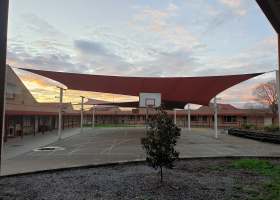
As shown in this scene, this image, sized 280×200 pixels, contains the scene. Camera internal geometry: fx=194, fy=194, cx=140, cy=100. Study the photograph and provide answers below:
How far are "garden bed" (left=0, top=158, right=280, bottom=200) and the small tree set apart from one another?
2.18 ft

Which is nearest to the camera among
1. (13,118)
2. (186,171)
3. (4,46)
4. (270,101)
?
(4,46)

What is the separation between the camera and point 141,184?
5.56m

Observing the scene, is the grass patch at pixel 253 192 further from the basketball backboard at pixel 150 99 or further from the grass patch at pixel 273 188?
the basketball backboard at pixel 150 99

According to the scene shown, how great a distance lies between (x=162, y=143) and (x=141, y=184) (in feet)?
4.37

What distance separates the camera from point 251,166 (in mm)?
7492

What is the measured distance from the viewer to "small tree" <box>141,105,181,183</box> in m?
5.46

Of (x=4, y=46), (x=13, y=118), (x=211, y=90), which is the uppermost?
(x=211, y=90)

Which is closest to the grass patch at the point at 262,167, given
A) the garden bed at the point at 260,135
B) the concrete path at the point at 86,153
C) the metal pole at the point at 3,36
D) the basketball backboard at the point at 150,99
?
the concrete path at the point at 86,153

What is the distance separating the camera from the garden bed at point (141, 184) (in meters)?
4.78

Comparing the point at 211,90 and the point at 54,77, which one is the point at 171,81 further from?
the point at 54,77

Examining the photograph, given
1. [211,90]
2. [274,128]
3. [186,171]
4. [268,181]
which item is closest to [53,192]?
[186,171]

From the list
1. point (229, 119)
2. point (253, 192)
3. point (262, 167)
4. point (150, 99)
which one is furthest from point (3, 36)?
point (229, 119)

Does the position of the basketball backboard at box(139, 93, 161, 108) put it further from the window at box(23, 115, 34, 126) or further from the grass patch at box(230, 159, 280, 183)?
the window at box(23, 115, 34, 126)

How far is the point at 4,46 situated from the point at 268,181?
291 inches
